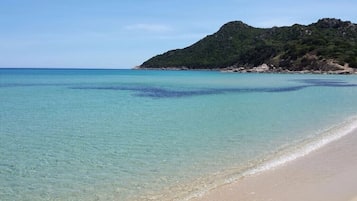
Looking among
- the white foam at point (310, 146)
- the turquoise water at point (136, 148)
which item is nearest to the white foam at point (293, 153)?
the white foam at point (310, 146)

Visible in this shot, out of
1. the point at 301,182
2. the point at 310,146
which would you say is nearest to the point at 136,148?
the point at 310,146

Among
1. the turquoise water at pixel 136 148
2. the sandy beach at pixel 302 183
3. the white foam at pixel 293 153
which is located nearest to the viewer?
the sandy beach at pixel 302 183

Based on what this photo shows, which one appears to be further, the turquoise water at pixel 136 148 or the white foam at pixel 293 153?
the turquoise water at pixel 136 148

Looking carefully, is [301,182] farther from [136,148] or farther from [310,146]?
[136,148]

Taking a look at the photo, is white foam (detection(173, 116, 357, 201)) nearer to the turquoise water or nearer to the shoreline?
the shoreline

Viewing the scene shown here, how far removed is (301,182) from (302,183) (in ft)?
0.33

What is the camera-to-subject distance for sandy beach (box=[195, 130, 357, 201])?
9.05 meters

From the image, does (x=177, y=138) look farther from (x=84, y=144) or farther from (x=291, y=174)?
(x=291, y=174)

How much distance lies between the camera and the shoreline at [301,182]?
909 centimetres

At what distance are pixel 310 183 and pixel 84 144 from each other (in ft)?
29.1

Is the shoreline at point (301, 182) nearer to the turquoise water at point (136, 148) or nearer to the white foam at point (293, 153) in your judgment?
the white foam at point (293, 153)

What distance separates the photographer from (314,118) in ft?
77.8

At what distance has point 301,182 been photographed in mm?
10273

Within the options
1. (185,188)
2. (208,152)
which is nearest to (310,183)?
(185,188)
